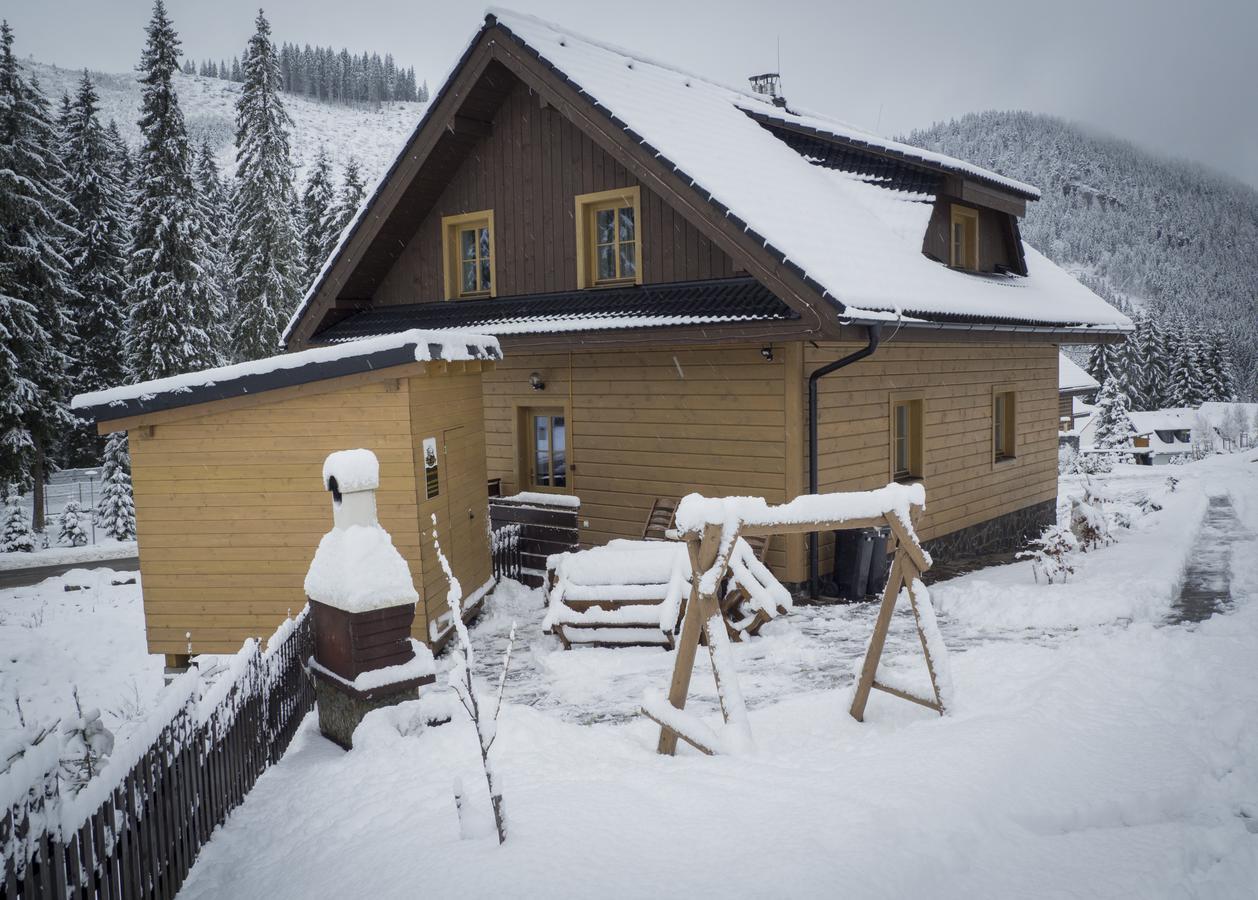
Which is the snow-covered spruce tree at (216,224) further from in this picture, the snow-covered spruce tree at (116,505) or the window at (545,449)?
the window at (545,449)

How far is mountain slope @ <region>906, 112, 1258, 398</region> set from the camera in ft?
528

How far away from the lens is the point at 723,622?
582 centimetres

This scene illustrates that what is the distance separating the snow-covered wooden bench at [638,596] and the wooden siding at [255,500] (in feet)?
5.12

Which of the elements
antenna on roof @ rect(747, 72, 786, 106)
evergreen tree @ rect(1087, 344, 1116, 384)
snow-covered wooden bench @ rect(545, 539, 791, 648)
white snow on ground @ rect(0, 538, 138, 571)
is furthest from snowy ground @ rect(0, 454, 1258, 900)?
evergreen tree @ rect(1087, 344, 1116, 384)

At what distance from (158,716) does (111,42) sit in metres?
216

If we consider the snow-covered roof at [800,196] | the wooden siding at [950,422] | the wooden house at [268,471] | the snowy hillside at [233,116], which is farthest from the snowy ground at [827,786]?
the snowy hillside at [233,116]

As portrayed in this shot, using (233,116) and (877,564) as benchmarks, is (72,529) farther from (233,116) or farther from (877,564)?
(233,116)

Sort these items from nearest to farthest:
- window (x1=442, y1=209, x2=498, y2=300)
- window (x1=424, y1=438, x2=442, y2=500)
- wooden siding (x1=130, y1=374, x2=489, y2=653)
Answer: wooden siding (x1=130, y1=374, x2=489, y2=653)
window (x1=424, y1=438, x2=442, y2=500)
window (x1=442, y1=209, x2=498, y2=300)

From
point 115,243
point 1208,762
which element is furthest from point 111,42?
point 1208,762

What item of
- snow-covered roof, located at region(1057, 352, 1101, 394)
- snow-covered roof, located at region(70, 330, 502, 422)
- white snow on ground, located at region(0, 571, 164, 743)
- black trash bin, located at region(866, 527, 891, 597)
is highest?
snow-covered roof, located at region(70, 330, 502, 422)

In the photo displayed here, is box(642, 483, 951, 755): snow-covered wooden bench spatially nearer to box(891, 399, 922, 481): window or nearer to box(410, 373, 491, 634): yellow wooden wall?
box(410, 373, 491, 634): yellow wooden wall

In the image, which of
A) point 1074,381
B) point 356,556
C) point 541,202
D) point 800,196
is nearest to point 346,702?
point 356,556

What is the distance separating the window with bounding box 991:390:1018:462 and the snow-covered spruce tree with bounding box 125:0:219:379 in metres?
22.8

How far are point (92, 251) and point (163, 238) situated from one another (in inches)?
310
